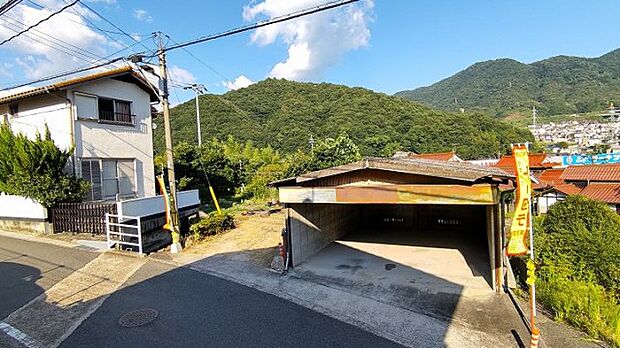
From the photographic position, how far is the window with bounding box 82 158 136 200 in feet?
42.1

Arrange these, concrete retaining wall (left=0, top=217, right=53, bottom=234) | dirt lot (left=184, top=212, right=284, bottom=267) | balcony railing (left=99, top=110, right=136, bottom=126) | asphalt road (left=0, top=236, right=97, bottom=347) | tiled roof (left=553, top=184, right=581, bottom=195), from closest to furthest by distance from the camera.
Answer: asphalt road (left=0, top=236, right=97, bottom=347) < dirt lot (left=184, top=212, right=284, bottom=267) < concrete retaining wall (left=0, top=217, right=53, bottom=234) < balcony railing (left=99, top=110, right=136, bottom=126) < tiled roof (left=553, top=184, right=581, bottom=195)

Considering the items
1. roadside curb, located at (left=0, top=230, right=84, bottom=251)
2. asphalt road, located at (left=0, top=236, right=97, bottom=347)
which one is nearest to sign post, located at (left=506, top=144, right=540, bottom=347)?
asphalt road, located at (left=0, top=236, right=97, bottom=347)

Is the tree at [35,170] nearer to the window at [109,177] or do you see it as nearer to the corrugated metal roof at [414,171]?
the window at [109,177]

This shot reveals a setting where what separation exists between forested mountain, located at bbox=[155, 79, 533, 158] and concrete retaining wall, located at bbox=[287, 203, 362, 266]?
84.6 feet

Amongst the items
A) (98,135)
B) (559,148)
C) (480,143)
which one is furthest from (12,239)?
(559,148)

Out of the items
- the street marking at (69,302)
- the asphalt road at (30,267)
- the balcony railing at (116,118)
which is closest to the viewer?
the street marking at (69,302)

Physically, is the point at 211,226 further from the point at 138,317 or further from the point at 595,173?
the point at 595,173

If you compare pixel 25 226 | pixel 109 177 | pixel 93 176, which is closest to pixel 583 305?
pixel 93 176

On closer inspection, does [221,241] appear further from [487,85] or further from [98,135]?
[487,85]

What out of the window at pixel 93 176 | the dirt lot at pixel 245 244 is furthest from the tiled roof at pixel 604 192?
the window at pixel 93 176

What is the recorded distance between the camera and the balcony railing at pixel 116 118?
528 inches

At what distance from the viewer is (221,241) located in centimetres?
1120

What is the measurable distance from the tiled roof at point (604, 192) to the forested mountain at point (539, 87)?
84.7 m

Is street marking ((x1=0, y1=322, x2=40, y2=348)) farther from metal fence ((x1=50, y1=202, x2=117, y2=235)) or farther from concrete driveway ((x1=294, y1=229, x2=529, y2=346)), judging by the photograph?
metal fence ((x1=50, y1=202, x2=117, y2=235))
